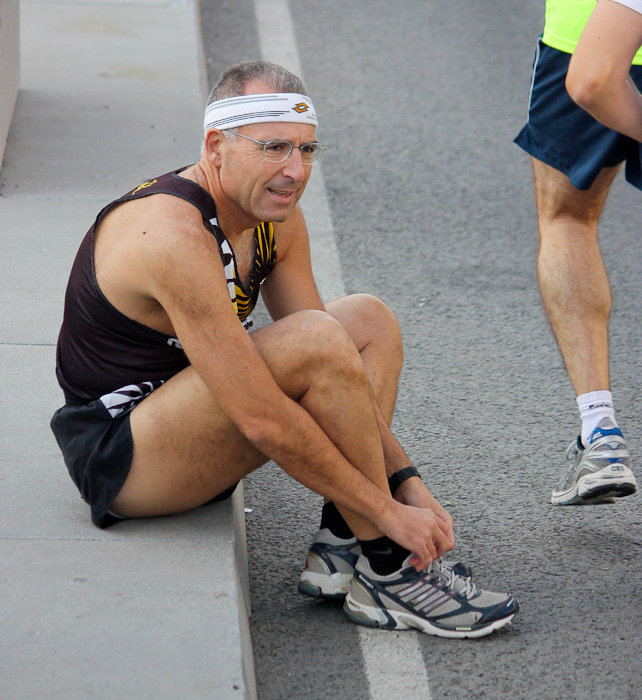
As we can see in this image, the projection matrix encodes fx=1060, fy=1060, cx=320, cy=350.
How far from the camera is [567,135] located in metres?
3.40

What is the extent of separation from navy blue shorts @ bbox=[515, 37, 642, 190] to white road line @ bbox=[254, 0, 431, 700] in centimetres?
140

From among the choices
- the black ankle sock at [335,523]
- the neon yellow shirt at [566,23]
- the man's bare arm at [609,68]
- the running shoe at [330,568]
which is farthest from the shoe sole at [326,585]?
the neon yellow shirt at [566,23]

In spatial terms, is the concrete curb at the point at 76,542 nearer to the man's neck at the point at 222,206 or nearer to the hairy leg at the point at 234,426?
the hairy leg at the point at 234,426

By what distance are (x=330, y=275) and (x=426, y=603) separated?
2.38 meters

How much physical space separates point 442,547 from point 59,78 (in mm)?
4748

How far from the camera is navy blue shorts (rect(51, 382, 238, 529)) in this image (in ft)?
8.44

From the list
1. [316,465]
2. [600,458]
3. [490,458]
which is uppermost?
[316,465]

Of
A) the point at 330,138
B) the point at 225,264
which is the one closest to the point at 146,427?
the point at 225,264

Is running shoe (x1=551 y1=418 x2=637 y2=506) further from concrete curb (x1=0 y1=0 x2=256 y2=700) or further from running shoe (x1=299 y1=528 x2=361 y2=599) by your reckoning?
concrete curb (x1=0 y1=0 x2=256 y2=700)

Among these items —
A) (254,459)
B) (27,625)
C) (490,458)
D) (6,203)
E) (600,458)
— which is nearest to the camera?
(27,625)

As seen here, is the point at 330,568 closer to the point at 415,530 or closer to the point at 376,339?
the point at 415,530

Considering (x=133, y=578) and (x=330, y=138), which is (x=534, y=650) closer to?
(x=133, y=578)

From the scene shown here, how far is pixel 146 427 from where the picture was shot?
253 centimetres

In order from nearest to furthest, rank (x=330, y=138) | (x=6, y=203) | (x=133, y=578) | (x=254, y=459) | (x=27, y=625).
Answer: (x=27, y=625), (x=133, y=578), (x=254, y=459), (x=6, y=203), (x=330, y=138)
